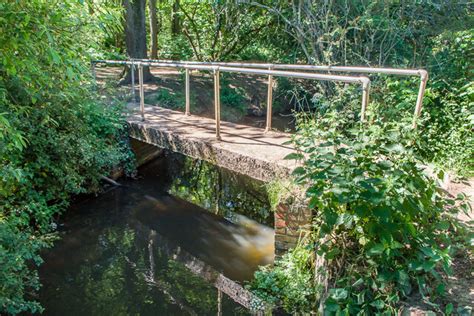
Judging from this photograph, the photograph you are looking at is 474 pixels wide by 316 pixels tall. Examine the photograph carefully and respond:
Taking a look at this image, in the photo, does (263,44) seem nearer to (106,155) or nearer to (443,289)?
(106,155)

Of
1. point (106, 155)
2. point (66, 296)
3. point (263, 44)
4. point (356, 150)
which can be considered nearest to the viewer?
point (356, 150)

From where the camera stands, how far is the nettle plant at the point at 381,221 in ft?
8.11

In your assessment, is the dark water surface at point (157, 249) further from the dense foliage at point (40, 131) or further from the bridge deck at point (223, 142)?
the bridge deck at point (223, 142)

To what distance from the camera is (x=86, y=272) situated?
4.36 m

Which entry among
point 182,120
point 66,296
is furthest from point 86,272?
point 182,120

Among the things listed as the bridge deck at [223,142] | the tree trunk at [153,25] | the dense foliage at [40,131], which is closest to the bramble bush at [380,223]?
the bridge deck at [223,142]

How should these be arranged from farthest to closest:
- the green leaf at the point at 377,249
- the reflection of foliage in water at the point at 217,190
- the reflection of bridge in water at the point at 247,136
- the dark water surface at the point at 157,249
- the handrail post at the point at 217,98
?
the reflection of foliage in water at the point at 217,190
the handrail post at the point at 217,98
the dark water surface at the point at 157,249
the reflection of bridge in water at the point at 247,136
the green leaf at the point at 377,249

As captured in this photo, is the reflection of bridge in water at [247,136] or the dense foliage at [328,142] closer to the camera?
the dense foliage at [328,142]

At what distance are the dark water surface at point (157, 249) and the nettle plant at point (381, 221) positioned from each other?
141 cm

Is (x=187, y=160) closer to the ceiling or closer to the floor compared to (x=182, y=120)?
closer to the floor

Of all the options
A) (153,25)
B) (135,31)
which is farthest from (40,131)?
(153,25)

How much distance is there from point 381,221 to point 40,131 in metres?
4.30

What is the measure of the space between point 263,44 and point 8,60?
847cm

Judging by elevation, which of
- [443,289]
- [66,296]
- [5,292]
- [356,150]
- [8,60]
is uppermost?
[8,60]
